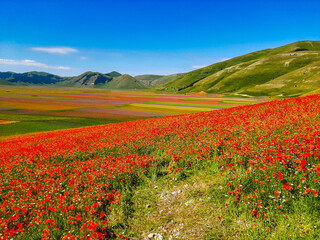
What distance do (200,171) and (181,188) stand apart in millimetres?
1476

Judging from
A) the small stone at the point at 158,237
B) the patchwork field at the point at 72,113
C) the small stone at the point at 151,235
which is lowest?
the patchwork field at the point at 72,113

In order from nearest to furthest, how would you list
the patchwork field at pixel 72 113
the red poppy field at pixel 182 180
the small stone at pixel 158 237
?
the red poppy field at pixel 182 180 → the small stone at pixel 158 237 → the patchwork field at pixel 72 113

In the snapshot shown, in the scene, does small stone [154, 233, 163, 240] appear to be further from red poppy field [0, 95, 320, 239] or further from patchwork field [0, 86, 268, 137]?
patchwork field [0, 86, 268, 137]

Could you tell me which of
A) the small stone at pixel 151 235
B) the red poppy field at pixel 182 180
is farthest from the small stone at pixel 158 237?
the red poppy field at pixel 182 180

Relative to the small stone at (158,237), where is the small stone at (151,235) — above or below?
below

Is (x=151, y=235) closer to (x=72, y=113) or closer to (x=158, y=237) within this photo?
(x=158, y=237)

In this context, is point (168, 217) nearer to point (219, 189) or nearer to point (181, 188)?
point (181, 188)

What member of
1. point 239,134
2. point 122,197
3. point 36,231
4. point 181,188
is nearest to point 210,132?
point 239,134

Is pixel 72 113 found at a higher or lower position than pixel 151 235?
lower

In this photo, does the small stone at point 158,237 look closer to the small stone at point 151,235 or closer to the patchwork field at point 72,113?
the small stone at point 151,235

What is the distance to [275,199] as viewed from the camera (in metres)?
6.05

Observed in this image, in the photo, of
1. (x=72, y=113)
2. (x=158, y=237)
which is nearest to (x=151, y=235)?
(x=158, y=237)

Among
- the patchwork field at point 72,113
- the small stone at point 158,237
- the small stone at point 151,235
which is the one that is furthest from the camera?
the patchwork field at point 72,113

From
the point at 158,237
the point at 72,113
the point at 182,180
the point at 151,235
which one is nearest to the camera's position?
the point at 158,237
